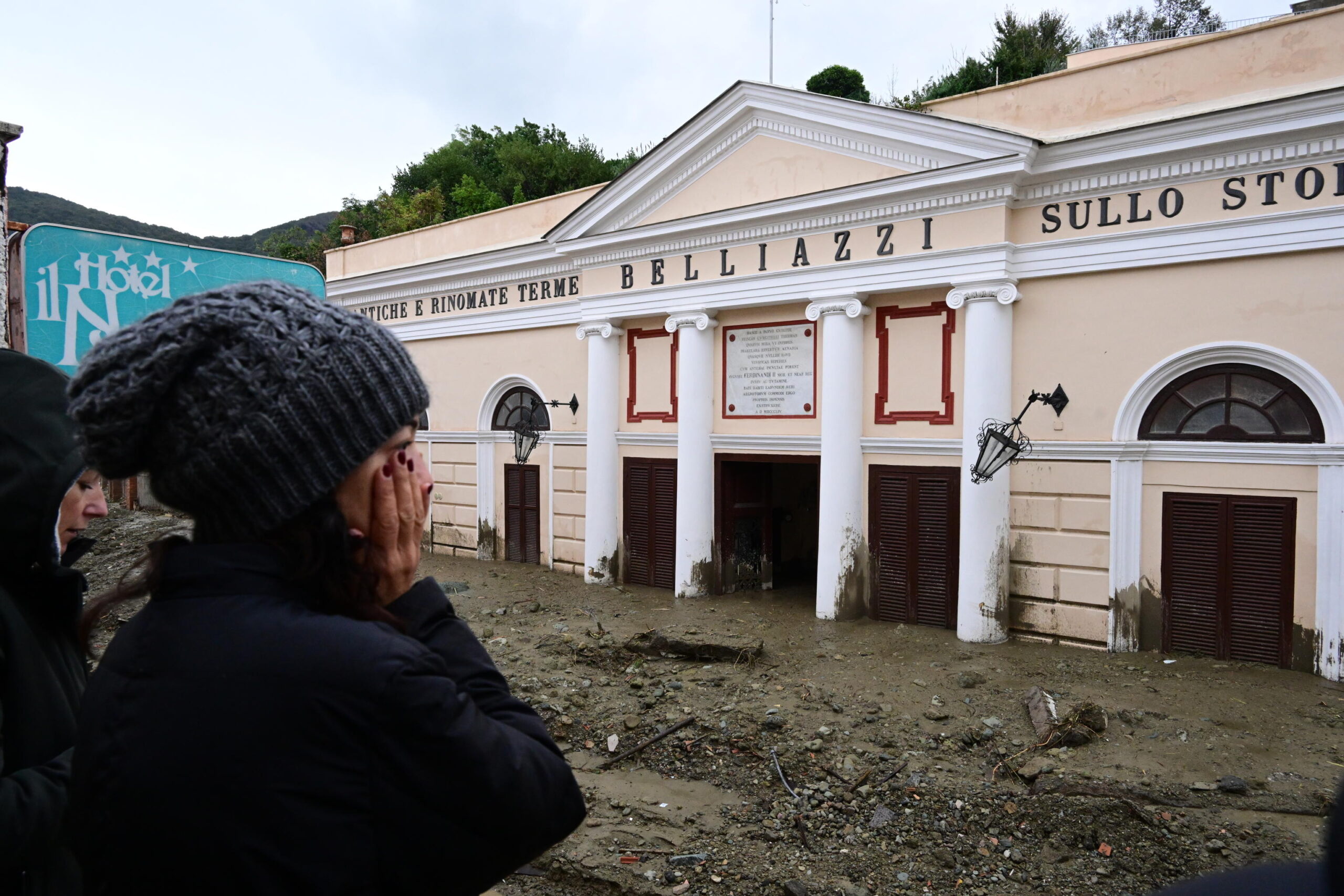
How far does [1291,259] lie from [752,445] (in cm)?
578

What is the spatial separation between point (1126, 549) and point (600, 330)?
283 inches

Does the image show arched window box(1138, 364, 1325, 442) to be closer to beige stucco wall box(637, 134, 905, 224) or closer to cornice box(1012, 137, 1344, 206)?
cornice box(1012, 137, 1344, 206)

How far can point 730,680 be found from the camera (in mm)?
7434

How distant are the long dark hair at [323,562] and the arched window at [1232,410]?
841cm

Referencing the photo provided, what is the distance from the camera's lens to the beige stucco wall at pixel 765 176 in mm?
9539

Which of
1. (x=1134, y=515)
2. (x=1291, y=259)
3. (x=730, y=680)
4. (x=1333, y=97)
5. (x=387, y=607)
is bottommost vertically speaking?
(x=730, y=680)

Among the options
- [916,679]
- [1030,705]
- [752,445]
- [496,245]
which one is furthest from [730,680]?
[496,245]

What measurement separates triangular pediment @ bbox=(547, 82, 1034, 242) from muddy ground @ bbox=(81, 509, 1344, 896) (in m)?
5.21

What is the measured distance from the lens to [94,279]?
2400 millimetres

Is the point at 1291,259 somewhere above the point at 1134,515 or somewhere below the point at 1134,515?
above

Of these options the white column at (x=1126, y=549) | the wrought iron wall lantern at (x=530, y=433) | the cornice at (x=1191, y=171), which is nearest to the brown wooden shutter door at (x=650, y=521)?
the wrought iron wall lantern at (x=530, y=433)

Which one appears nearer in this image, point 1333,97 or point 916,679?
point 1333,97

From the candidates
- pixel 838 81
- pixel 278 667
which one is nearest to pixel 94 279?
pixel 278 667

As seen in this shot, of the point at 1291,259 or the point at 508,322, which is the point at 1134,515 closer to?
the point at 1291,259
